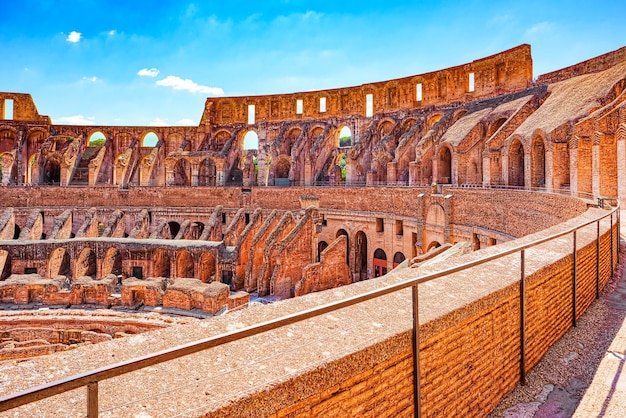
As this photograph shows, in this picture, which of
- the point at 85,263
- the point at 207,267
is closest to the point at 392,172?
the point at 207,267

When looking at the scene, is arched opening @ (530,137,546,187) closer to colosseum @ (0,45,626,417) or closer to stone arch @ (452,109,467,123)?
colosseum @ (0,45,626,417)

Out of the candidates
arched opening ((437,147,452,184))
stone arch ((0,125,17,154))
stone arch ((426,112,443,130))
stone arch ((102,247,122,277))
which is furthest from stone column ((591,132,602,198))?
stone arch ((0,125,17,154))

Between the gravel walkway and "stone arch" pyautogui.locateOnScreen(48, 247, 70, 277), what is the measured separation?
70.0 feet

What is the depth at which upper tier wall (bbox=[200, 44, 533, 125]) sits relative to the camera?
81.2 ft

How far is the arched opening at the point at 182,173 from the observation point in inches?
1350

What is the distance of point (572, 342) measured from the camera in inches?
185

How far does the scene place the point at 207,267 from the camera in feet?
68.8

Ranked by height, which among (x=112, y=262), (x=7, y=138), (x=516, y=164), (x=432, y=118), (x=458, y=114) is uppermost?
(x=432, y=118)

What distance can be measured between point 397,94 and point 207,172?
Result: 1589 centimetres

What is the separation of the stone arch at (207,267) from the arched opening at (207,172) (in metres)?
13.3

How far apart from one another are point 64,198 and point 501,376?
101 feet

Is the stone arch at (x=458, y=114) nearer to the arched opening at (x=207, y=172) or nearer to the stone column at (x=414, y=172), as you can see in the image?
the stone column at (x=414, y=172)

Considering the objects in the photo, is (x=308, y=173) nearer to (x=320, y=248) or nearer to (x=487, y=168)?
(x=320, y=248)

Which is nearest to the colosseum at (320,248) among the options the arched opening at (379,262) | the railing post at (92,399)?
the railing post at (92,399)
